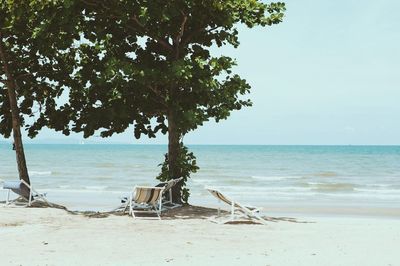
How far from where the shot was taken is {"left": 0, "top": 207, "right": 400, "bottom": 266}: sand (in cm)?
794

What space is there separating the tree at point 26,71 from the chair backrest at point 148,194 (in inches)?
153

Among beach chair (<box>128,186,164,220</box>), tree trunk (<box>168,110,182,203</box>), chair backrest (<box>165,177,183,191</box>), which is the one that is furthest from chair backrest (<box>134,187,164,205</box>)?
tree trunk (<box>168,110,182,203</box>)

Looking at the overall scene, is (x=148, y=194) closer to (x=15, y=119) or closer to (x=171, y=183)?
(x=171, y=183)

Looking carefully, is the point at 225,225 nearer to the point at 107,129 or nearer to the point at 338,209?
the point at 107,129

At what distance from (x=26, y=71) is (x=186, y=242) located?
9.96 meters

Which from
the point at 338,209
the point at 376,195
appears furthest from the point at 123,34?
the point at 376,195

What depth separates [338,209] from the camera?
2009 cm

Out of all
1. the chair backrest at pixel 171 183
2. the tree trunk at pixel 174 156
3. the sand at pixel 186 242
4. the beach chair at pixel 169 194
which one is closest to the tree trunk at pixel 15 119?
the sand at pixel 186 242

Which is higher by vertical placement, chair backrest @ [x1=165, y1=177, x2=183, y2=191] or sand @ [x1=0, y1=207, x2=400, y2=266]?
→ chair backrest @ [x1=165, y1=177, x2=183, y2=191]

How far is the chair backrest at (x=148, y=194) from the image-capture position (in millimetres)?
12891

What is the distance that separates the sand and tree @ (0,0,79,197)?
4805 millimetres

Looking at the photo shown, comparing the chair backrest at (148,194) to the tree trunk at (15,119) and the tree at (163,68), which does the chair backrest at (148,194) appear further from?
the tree trunk at (15,119)

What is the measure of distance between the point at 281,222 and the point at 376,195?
54.4 feet

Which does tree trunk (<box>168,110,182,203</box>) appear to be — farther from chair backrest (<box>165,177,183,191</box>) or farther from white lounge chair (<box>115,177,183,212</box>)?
chair backrest (<box>165,177,183,191</box>)
